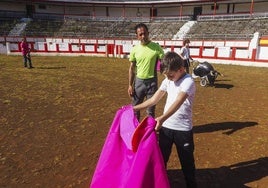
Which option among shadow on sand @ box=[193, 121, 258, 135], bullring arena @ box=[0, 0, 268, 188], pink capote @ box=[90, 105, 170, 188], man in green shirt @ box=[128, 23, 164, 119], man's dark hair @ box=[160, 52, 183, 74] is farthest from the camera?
shadow on sand @ box=[193, 121, 258, 135]

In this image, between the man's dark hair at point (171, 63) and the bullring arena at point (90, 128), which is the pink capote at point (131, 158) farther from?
the bullring arena at point (90, 128)

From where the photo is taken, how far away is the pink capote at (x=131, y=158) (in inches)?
90.6

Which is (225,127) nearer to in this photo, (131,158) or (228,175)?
(228,175)

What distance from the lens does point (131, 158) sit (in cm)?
261

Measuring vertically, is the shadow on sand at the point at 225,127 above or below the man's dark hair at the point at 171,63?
below

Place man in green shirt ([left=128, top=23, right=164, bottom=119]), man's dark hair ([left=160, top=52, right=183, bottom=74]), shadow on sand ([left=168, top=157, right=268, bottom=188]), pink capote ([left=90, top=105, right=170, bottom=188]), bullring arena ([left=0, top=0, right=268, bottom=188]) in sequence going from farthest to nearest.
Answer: man in green shirt ([left=128, top=23, right=164, bottom=119]), bullring arena ([left=0, top=0, right=268, bottom=188]), shadow on sand ([left=168, top=157, right=268, bottom=188]), man's dark hair ([left=160, top=52, right=183, bottom=74]), pink capote ([left=90, top=105, right=170, bottom=188])

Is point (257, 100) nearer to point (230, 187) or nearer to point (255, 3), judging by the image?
point (230, 187)

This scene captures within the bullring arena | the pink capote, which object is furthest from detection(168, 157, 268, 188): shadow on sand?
the pink capote

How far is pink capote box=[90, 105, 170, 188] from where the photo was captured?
2301 mm

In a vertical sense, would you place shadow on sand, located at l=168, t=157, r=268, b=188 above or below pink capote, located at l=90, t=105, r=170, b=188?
below

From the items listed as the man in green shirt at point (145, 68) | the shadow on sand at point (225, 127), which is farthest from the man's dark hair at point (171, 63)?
the shadow on sand at point (225, 127)

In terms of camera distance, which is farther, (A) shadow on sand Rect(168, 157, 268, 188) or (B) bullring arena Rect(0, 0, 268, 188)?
(B) bullring arena Rect(0, 0, 268, 188)

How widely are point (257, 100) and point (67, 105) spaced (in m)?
5.54

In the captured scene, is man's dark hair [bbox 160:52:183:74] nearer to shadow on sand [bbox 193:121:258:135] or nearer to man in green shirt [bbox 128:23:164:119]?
man in green shirt [bbox 128:23:164:119]
